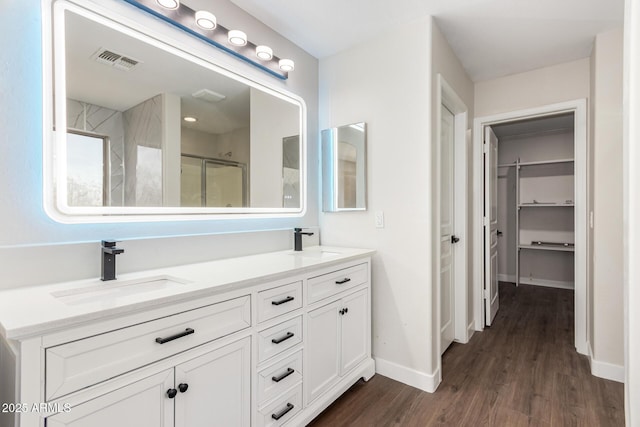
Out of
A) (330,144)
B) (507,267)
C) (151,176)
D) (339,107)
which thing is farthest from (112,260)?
(507,267)

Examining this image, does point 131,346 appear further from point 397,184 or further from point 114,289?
point 397,184

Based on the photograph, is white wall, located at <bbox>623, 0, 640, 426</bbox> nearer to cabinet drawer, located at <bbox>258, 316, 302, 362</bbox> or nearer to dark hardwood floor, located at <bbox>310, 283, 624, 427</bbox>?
dark hardwood floor, located at <bbox>310, 283, 624, 427</bbox>

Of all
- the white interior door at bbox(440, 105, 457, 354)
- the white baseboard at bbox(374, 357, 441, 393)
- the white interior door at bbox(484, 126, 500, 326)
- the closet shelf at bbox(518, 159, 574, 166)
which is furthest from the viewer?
the closet shelf at bbox(518, 159, 574, 166)

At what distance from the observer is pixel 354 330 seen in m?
2.08

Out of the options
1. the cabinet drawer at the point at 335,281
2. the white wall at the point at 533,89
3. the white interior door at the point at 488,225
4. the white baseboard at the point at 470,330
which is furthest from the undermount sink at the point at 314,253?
the white wall at the point at 533,89

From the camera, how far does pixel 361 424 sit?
175 cm

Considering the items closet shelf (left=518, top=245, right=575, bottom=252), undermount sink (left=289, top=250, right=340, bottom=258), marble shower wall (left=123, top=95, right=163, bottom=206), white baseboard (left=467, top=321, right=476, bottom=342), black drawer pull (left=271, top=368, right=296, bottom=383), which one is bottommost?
white baseboard (left=467, top=321, right=476, bottom=342)

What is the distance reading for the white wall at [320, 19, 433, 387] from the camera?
210 centimetres

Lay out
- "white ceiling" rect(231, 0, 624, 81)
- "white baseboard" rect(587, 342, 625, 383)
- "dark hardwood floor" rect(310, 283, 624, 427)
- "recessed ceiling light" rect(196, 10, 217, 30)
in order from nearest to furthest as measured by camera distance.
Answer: "recessed ceiling light" rect(196, 10, 217, 30), "dark hardwood floor" rect(310, 283, 624, 427), "white ceiling" rect(231, 0, 624, 81), "white baseboard" rect(587, 342, 625, 383)

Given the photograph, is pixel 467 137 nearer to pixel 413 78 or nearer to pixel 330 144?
pixel 413 78

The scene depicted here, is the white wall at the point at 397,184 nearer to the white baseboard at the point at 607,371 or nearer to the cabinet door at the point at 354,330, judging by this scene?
the cabinet door at the point at 354,330

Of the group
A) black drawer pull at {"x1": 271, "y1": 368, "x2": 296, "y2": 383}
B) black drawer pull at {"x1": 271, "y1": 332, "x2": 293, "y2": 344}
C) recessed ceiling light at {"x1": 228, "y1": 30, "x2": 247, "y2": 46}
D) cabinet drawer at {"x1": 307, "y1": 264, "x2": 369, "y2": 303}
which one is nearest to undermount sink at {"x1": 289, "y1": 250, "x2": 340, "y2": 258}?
cabinet drawer at {"x1": 307, "y1": 264, "x2": 369, "y2": 303}

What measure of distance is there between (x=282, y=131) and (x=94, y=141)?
4.09ft

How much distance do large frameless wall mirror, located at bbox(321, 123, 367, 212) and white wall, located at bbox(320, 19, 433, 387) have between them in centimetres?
6
